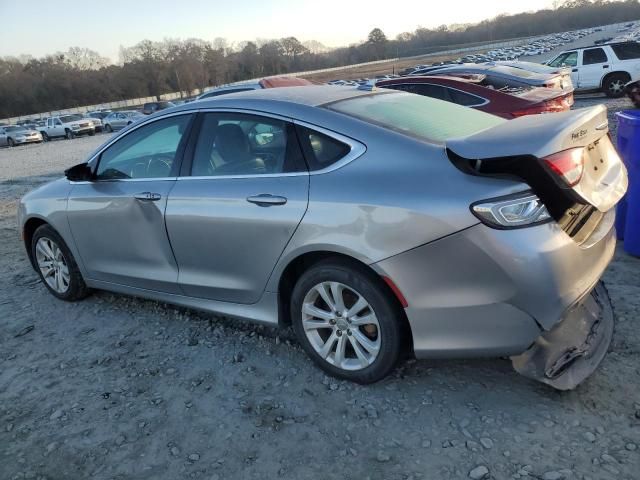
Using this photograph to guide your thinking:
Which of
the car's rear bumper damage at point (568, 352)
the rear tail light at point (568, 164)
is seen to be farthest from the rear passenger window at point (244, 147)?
the car's rear bumper damage at point (568, 352)

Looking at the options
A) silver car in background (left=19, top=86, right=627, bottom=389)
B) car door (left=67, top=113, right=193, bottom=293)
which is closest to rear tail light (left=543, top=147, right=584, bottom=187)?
silver car in background (left=19, top=86, right=627, bottom=389)

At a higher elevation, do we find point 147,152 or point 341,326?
point 147,152

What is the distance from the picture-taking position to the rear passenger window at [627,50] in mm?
16500

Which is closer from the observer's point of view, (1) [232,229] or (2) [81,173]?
(1) [232,229]

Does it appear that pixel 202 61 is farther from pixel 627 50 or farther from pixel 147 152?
pixel 147 152

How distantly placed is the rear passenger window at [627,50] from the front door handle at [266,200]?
17.7 m

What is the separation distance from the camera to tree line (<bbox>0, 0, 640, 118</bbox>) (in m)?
89.6

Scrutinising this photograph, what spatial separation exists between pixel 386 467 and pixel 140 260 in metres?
2.24

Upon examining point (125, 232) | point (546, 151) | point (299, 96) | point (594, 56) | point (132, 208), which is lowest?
point (594, 56)

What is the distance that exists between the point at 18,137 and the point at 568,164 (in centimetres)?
3516

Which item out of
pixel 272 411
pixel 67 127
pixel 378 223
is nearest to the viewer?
pixel 378 223

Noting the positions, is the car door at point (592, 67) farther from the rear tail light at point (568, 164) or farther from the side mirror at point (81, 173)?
the side mirror at point (81, 173)

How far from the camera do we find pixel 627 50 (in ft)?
54.7

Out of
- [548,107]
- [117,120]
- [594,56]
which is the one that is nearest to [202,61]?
[117,120]
